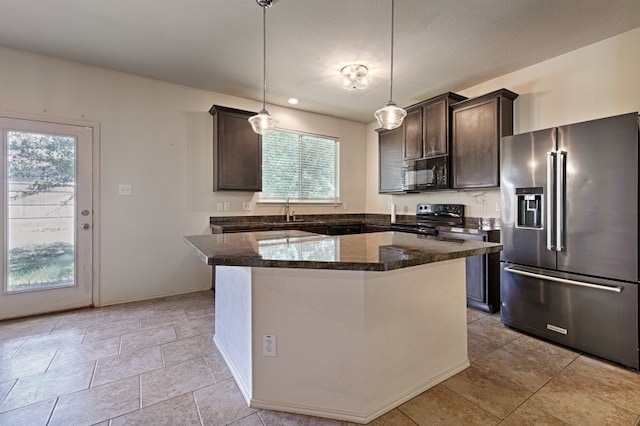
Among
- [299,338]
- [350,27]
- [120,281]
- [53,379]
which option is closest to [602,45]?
[350,27]

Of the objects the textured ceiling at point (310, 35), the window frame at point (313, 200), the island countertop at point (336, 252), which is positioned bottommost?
the island countertop at point (336, 252)

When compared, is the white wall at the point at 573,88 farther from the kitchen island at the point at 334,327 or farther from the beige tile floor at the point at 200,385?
the kitchen island at the point at 334,327

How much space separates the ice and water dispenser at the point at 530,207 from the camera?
2.60 m

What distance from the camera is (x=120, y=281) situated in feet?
11.6

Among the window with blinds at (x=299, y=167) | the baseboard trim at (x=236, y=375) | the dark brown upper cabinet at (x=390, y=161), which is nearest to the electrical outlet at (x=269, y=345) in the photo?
the baseboard trim at (x=236, y=375)

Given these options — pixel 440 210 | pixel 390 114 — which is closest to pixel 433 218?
pixel 440 210

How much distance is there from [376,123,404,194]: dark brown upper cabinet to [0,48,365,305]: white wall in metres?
2.17

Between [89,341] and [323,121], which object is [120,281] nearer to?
[89,341]

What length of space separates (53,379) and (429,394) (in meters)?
2.37

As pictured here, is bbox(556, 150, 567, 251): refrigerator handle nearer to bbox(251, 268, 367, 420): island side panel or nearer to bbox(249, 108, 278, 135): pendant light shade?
bbox(251, 268, 367, 420): island side panel

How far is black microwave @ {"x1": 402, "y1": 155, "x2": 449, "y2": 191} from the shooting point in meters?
3.85

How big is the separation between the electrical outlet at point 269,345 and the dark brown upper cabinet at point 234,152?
2654 mm

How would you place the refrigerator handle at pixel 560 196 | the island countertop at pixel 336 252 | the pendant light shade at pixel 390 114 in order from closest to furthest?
the island countertop at pixel 336 252 → the pendant light shade at pixel 390 114 → the refrigerator handle at pixel 560 196

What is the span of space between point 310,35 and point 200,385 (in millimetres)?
2847
